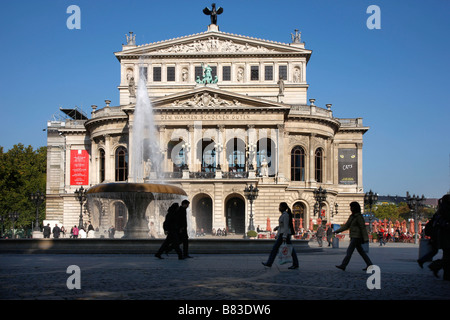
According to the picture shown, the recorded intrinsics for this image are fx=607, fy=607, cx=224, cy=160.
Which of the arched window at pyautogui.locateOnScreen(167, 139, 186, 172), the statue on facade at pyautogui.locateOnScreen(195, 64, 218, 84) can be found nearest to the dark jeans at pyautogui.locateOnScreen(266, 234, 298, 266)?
the arched window at pyautogui.locateOnScreen(167, 139, 186, 172)

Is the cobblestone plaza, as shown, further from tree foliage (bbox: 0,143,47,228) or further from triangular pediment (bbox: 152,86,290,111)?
tree foliage (bbox: 0,143,47,228)

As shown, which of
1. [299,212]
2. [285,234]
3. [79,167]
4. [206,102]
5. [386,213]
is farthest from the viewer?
[386,213]

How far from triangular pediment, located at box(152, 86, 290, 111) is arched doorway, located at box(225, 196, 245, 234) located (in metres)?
8.63

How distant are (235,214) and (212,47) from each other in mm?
17417

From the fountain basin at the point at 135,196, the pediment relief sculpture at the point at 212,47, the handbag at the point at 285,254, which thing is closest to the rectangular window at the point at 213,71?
the pediment relief sculpture at the point at 212,47

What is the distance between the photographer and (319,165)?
197 ft

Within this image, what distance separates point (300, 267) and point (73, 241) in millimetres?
9810

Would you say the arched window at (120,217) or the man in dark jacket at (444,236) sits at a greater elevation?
the man in dark jacket at (444,236)

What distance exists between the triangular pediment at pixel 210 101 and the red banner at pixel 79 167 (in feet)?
40.4

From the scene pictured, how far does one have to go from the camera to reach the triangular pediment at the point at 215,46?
201 ft

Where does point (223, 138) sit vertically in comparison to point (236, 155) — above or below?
above

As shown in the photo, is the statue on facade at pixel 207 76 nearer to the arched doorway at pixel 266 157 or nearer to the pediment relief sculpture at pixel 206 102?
the pediment relief sculpture at pixel 206 102

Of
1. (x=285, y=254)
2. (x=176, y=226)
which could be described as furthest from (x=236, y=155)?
(x=285, y=254)

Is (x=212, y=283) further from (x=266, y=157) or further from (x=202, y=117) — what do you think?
(x=266, y=157)
